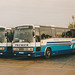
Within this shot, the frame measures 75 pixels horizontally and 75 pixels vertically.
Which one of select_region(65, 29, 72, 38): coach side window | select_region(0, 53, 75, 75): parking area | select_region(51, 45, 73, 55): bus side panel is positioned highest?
select_region(65, 29, 72, 38): coach side window

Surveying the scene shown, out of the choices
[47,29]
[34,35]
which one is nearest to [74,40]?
[47,29]

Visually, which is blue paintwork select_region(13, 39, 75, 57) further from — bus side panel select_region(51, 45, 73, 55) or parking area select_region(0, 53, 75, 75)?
parking area select_region(0, 53, 75, 75)

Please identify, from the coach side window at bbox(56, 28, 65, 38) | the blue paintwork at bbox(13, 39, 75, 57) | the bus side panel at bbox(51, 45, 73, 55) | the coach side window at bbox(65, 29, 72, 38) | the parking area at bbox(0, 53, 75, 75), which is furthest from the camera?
the coach side window at bbox(65, 29, 72, 38)

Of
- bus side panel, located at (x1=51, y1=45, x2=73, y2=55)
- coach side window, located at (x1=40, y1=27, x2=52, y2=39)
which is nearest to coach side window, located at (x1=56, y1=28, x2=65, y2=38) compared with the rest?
bus side panel, located at (x1=51, y1=45, x2=73, y2=55)

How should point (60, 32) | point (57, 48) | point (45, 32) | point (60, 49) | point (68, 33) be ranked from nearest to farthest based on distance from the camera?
point (45, 32)
point (57, 48)
point (60, 49)
point (60, 32)
point (68, 33)

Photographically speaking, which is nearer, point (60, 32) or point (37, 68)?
point (37, 68)

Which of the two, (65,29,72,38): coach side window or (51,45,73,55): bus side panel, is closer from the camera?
(51,45,73,55): bus side panel

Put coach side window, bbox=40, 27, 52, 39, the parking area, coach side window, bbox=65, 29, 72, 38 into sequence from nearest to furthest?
the parking area → coach side window, bbox=40, 27, 52, 39 → coach side window, bbox=65, 29, 72, 38

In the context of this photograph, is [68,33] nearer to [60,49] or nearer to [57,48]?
[60,49]

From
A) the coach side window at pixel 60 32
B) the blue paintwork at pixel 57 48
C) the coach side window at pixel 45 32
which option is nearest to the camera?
the blue paintwork at pixel 57 48

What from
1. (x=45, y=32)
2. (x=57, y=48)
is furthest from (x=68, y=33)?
(x=45, y=32)

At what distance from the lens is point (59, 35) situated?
1859 cm

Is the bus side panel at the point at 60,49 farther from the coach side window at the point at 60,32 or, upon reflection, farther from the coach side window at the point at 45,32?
the coach side window at the point at 45,32

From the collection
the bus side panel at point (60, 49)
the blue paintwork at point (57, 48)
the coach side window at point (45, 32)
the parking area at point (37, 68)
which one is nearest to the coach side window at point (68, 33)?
the blue paintwork at point (57, 48)
